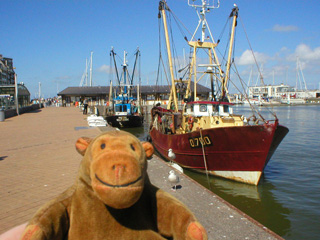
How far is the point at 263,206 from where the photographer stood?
28.8 ft

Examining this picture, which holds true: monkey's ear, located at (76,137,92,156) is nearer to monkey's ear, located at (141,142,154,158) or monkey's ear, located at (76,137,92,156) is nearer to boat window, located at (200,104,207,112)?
monkey's ear, located at (141,142,154,158)

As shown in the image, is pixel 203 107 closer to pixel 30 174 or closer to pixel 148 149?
pixel 30 174

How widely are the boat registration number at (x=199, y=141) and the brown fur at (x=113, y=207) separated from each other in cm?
800

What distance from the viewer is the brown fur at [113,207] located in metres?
2.06

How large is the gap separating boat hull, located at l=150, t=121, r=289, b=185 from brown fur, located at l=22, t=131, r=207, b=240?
754 centimetres

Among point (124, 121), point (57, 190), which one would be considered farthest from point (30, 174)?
point (124, 121)

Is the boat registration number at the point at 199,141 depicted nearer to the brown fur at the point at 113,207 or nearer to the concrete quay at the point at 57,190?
the concrete quay at the point at 57,190

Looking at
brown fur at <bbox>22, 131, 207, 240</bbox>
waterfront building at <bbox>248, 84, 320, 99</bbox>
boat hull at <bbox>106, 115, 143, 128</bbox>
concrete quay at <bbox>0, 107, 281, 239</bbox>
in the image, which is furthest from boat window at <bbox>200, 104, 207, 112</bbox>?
waterfront building at <bbox>248, 84, 320, 99</bbox>

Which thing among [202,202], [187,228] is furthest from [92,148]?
[202,202]

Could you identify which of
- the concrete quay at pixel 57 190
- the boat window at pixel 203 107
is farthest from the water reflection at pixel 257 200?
the boat window at pixel 203 107

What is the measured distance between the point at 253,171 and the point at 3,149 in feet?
30.7

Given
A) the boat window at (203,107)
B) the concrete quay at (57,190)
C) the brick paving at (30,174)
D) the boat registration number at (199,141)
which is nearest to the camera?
the concrete quay at (57,190)

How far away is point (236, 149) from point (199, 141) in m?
1.45

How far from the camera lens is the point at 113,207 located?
212 cm
